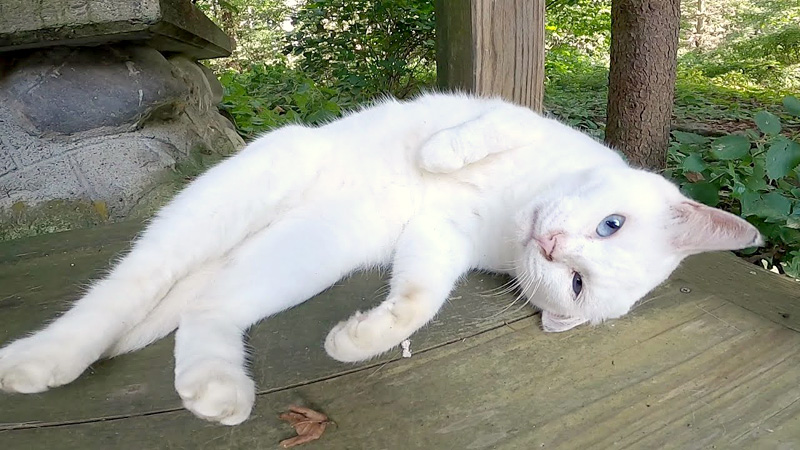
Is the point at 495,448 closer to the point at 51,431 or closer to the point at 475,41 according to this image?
the point at 51,431

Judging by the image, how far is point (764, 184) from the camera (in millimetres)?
2316

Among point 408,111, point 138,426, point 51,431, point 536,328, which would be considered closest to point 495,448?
point 536,328

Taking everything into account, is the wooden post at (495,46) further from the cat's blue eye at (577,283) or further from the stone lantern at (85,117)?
the stone lantern at (85,117)

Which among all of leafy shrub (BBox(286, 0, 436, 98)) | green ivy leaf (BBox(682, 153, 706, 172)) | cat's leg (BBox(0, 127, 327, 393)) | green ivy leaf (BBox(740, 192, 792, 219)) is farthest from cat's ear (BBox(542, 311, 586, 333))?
leafy shrub (BBox(286, 0, 436, 98))

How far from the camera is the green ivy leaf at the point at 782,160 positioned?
80.0 inches

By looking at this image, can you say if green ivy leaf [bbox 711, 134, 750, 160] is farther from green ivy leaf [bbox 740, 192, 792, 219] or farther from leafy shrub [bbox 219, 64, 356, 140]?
leafy shrub [bbox 219, 64, 356, 140]

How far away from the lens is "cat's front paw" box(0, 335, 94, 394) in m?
1.11

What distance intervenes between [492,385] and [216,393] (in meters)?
0.51

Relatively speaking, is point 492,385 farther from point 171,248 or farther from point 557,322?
point 171,248

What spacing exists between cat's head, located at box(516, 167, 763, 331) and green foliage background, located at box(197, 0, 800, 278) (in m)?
0.82

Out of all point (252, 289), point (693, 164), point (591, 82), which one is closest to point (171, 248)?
point (252, 289)

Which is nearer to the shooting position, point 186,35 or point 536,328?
point 536,328

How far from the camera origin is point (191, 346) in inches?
49.4

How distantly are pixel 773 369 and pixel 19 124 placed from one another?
232 cm
